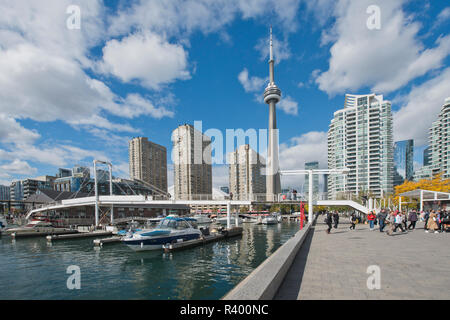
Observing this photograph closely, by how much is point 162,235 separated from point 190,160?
116424 millimetres

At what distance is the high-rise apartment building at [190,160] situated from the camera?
12619cm

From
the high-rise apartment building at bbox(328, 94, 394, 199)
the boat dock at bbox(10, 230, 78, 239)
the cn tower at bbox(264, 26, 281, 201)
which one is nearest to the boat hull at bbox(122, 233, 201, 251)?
the boat dock at bbox(10, 230, 78, 239)

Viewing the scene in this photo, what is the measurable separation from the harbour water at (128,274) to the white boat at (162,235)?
82 cm

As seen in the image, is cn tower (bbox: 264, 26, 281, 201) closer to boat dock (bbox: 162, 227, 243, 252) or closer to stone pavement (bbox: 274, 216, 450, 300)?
boat dock (bbox: 162, 227, 243, 252)

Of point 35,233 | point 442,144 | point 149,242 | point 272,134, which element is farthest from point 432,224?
point 442,144

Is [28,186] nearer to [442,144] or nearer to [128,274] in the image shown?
[128,274]

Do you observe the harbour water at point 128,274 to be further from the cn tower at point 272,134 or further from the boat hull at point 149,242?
the cn tower at point 272,134

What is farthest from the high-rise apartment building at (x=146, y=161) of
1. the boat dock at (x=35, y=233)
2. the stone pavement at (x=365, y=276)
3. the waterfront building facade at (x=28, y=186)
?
the stone pavement at (x=365, y=276)

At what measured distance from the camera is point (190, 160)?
447ft

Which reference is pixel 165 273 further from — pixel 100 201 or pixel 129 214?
pixel 129 214

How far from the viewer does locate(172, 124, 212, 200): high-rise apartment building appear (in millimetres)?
126188
